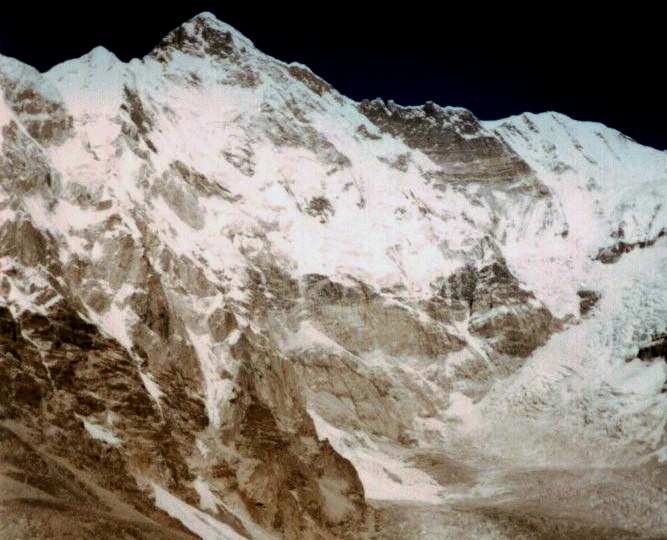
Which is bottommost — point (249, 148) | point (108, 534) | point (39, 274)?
point (108, 534)

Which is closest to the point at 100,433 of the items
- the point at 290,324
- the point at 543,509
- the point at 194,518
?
the point at 194,518

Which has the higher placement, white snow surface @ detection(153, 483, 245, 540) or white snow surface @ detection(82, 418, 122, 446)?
white snow surface @ detection(82, 418, 122, 446)

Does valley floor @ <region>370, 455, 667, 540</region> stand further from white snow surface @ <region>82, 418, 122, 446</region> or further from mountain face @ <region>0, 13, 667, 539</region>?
white snow surface @ <region>82, 418, 122, 446</region>

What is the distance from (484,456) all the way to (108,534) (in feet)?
255

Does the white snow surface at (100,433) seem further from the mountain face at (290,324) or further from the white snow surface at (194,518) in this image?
the white snow surface at (194,518)

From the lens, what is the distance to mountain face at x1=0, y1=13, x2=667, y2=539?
7581cm

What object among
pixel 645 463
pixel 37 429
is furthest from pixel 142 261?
pixel 645 463

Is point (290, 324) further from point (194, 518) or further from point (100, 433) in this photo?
point (194, 518)

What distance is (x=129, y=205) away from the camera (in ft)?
364

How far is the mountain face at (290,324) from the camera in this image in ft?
249

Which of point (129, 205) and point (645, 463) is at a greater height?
point (129, 205)

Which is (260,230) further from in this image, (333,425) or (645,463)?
(645,463)

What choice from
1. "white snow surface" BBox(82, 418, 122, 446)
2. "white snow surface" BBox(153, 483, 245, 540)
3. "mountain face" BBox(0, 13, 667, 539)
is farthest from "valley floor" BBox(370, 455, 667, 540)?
"white snow surface" BBox(82, 418, 122, 446)

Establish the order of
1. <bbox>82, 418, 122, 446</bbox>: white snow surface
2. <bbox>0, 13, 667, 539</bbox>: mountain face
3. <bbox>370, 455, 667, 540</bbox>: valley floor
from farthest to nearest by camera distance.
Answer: <bbox>370, 455, 667, 540</bbox>: valley floor, <bbox>0, 13, 667, 539</bbox>: mountain face, <bbox>82, 418, 122, 446</bbox>: white snow surface
